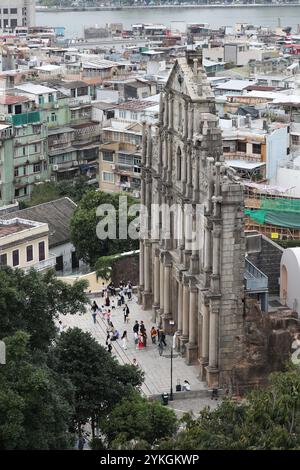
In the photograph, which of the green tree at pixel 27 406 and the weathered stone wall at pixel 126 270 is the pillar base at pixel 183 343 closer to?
the weathered stone wall at pixel 126 270

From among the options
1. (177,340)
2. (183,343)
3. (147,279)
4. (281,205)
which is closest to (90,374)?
(183,343)

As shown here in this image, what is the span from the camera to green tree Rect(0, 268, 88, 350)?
32719mm

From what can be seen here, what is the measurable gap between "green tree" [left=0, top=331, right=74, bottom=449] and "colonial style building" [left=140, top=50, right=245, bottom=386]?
10695 mm

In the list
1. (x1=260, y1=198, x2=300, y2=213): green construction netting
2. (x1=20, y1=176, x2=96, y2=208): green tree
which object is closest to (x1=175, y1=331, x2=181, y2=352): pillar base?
(x1=260, y1=198, x2=300, y2=213): green construction netting

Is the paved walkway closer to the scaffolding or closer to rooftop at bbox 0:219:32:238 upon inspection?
rooftop at bbox 0:219:32:238

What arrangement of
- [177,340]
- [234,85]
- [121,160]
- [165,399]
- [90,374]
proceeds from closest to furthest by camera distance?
[90,374]
[165,399]
[177,340]
[121,160]
[234,85]

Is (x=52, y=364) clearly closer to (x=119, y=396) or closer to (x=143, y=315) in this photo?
(x=119, y=396)

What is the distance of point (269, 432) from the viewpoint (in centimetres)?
2762

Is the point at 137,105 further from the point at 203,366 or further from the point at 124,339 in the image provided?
the point at 203,366

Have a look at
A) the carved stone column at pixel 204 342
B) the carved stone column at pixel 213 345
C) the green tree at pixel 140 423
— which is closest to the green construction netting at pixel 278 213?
the carved stone column at pixel 204 342

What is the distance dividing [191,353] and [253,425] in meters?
13.9

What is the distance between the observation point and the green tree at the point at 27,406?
27.7 metres

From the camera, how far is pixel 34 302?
3403 centimetres

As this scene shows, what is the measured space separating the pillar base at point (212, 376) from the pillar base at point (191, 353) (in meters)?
1.88
